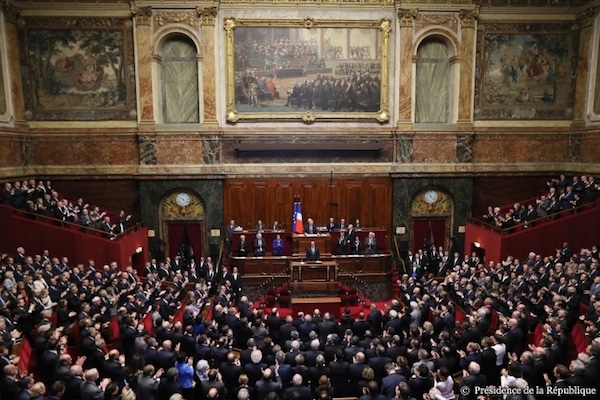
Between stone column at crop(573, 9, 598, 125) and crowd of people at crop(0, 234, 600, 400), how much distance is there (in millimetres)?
7294

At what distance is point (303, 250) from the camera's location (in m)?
17.2

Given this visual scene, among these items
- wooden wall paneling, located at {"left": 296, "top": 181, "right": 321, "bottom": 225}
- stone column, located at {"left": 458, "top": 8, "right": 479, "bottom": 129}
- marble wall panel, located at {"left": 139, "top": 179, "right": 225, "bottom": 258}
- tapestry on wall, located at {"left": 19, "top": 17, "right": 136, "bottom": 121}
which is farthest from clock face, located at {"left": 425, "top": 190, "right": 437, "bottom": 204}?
tapestry on wall, located at {"left": 19, "top": 17, "right": 136, "bottom": 121}

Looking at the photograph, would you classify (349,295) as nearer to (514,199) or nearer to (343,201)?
(343,201)

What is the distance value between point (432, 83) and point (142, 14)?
1179 cm

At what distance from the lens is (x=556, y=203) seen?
16469mm

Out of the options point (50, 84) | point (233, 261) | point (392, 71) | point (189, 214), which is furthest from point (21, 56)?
point (392, 71)

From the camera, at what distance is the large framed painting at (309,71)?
18.5 meters

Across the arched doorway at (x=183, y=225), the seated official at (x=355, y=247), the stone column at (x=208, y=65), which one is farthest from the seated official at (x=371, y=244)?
the stone column at (x=208, y=65)

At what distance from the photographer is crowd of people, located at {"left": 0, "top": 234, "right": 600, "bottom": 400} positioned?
24.1ft

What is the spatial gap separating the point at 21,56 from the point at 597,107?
872 inches

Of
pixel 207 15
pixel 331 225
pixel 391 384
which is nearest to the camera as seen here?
pixel 391 384


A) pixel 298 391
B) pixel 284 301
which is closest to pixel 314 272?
pixel 284 301

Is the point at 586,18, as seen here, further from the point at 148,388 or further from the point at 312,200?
the point at 148,388

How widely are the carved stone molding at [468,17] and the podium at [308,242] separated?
395 inches
